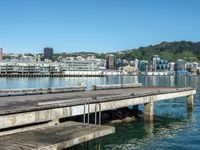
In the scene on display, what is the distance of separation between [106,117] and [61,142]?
19930 millimetres

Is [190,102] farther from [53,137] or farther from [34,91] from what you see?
[53,137]

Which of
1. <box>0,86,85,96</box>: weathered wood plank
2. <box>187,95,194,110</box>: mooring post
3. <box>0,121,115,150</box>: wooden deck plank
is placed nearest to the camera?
<box>0,121,115,150</box>: wooden deck plank

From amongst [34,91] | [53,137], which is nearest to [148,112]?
[34,91]

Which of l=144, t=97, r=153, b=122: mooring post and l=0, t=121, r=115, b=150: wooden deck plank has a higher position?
l=0, t=121, r=115, b=150: wooden deck plank

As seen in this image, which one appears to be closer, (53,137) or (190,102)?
(53,137)

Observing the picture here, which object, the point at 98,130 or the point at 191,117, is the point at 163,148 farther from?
the point at 191,117

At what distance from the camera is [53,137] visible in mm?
19859

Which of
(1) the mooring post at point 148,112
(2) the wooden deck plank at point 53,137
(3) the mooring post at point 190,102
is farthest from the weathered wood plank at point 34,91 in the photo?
(3) the mooring post at point 190,102

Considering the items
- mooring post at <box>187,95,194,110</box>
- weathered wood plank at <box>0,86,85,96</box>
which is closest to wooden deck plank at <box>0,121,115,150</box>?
weathered wood plank at <box>0,86,85,96</box>

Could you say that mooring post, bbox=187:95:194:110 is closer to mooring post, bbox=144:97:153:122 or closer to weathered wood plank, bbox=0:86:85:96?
mooring post, bbox=144:97:153:122

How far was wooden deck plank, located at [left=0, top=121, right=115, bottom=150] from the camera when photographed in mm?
17828

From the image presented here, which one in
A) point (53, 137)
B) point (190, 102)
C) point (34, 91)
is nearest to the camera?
point (53, 137)

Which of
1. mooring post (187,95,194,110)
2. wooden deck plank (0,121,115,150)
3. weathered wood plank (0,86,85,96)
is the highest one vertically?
weathered wood plank (0,86,85,96)

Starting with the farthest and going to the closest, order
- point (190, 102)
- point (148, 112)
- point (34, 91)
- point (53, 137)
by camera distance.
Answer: point (190, 102)
point (148, 112)
point (34, 91)
point (53, 137)
